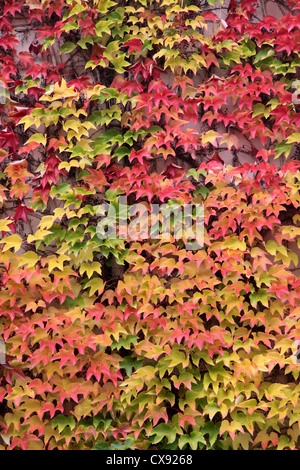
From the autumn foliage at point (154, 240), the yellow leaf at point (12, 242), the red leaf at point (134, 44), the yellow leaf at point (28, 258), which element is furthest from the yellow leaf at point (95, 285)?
the red leaf at point (134, 44)

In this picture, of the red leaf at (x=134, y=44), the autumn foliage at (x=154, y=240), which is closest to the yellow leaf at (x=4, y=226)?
the autumn foliage at (x=154, y=240)

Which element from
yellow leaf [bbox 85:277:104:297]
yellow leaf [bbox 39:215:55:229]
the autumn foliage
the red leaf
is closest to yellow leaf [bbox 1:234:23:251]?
the autumn foliage

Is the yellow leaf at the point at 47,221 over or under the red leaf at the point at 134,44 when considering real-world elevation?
under

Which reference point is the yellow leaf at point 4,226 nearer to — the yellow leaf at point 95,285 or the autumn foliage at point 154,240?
the autumn foliage at point 154,240

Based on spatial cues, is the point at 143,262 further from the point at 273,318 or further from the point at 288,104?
the point at 288,104

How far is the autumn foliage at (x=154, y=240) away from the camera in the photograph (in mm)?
2189

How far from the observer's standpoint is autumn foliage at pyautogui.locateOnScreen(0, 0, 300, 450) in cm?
219

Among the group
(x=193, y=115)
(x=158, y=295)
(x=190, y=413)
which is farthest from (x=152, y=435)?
(x=193, y=115)

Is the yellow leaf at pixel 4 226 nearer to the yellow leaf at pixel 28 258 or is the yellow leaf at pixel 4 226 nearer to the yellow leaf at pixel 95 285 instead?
the yellow leaf at pixel 28 258

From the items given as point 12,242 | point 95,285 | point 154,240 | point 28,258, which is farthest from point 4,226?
point 154,240

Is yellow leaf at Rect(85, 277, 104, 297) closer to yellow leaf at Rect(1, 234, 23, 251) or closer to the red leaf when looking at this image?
yellow leaf at Rect(1, 234, 23, 251)

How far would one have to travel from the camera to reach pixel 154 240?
228cm

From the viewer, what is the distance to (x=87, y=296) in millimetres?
2271

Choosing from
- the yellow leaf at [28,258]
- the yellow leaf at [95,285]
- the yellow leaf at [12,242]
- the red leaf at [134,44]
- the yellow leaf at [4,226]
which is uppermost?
Answer: the red leaf at [134,44]
